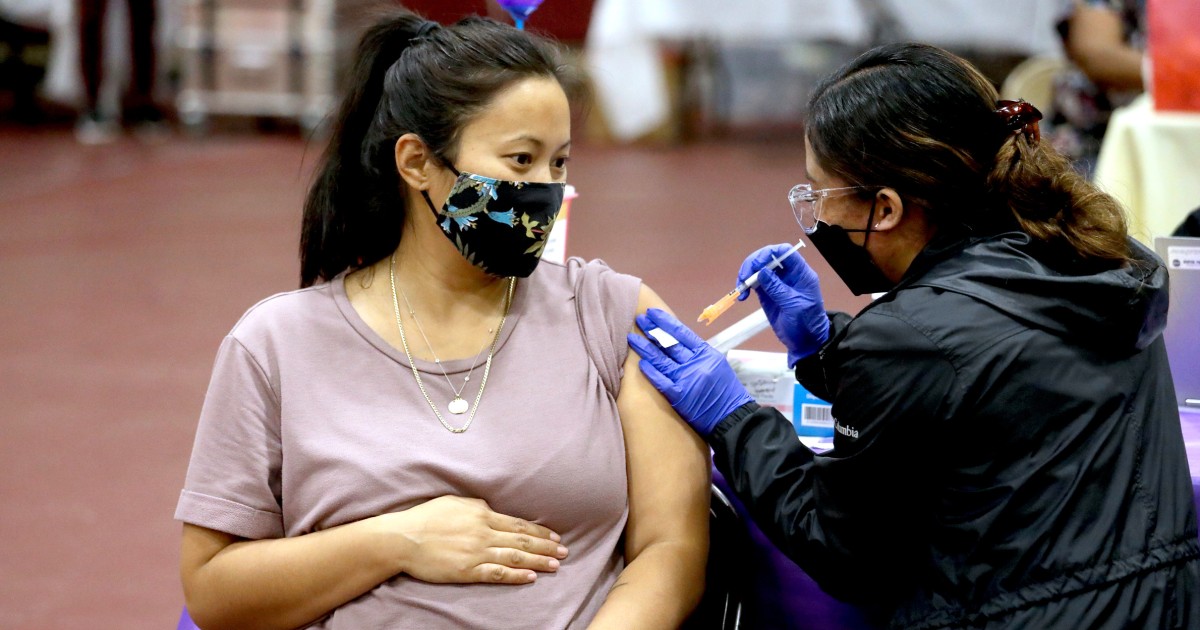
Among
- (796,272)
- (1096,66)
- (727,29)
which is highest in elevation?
(1096,66)

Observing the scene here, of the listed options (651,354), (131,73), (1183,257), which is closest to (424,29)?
(651,354)

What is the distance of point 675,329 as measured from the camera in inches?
69.6

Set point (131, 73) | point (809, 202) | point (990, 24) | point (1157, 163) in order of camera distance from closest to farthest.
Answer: point (809, 202) → point (1157, 163) → point (990, 24) → point (131, 73)

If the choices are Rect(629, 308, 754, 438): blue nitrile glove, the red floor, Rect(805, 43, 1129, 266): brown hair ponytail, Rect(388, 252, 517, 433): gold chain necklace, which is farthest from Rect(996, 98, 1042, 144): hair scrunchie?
the red floor

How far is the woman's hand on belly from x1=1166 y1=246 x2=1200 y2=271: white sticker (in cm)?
102

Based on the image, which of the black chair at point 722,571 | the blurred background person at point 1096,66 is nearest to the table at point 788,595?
the black chair at point 722,571

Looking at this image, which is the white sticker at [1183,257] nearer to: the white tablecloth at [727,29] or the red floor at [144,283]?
the red floor at [144,283]

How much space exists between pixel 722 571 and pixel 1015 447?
48 centimetres

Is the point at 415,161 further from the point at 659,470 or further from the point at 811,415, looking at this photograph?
the point at 811,415

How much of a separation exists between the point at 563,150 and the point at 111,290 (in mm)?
3480

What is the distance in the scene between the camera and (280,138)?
8297 millimetres

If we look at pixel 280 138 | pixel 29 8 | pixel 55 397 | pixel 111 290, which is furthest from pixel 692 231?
pixel 29 8

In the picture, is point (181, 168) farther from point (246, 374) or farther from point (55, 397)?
point (246, 374)

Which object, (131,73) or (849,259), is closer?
(849,259)
